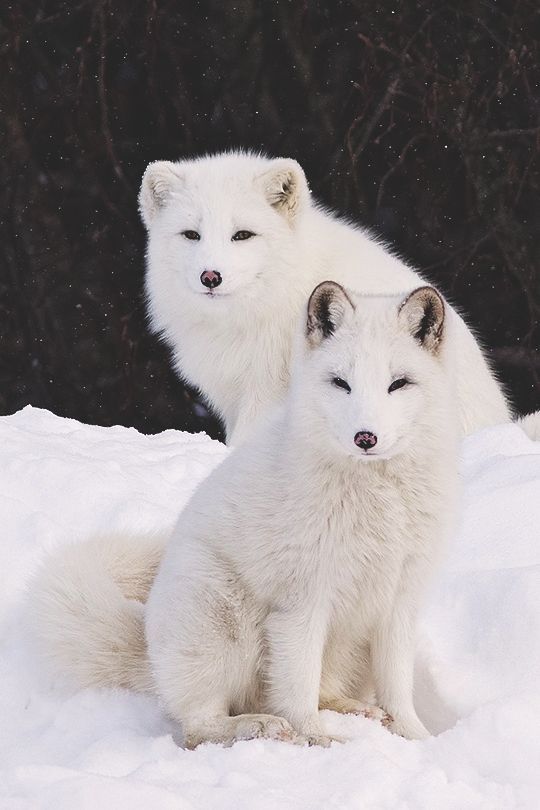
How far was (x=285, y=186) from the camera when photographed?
15.4 ft

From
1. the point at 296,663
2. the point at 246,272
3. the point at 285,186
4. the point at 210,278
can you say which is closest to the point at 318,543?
the point at 296,663

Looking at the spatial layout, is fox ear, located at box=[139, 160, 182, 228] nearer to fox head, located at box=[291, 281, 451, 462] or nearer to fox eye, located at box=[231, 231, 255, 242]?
fox eye, located at box=[231, 231, 255, 242]

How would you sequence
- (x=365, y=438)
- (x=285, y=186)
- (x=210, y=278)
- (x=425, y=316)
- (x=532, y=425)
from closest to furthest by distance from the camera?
1. (x=365, y=438)
2. (x=425, y=316)
3. (x=210, y=278)
4. (x=285, y=186)
5. (x=532, y=425)

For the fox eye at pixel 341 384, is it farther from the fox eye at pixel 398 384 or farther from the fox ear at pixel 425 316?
the fox ear at pixel 425 316

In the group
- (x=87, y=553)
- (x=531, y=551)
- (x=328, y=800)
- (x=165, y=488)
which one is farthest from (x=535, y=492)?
(x=328, y=800)

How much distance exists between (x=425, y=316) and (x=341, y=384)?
0.86ft

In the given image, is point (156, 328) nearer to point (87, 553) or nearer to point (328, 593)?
point (87, 553)

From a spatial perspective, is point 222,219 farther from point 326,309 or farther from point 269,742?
point 269,742

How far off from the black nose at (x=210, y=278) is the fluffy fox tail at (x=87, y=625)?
5.32 feet

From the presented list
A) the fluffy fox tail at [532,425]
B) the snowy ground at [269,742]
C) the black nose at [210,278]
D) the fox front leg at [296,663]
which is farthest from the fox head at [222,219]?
the fox front leg at [296,663]

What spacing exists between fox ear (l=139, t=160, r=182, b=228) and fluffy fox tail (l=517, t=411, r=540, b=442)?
1699 mm

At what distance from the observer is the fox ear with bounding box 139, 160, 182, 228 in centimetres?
466

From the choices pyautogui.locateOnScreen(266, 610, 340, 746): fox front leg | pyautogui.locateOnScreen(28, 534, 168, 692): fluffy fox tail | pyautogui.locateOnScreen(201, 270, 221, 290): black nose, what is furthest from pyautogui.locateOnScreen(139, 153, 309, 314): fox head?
pyautogui.locateOnScreen(266, 610, 340, 746): fox front leg

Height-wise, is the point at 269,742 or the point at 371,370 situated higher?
the point at 371,370
